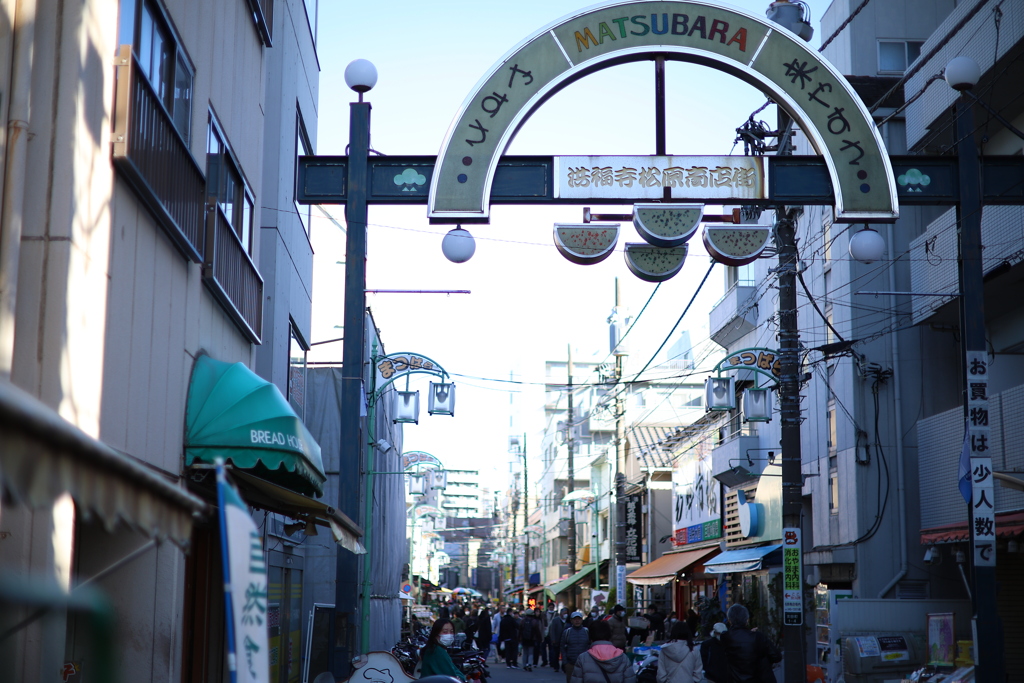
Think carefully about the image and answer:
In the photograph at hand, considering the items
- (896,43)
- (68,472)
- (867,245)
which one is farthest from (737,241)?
(896,43)

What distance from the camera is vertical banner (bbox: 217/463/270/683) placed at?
4.44m

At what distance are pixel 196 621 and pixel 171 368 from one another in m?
3.37

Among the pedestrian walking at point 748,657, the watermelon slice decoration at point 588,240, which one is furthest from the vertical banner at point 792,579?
the watermelon slice decoration at point 588,240

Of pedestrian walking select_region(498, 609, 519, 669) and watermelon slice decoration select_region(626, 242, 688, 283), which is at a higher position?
watermelon slice decoration select_region(626, 242, 688, 283)

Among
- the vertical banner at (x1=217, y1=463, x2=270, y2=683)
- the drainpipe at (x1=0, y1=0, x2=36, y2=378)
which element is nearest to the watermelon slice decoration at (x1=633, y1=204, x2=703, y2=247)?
the drainpipe at (x1=0, y1=0, x2=36, y2=378)

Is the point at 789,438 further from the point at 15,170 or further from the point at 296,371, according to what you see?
the point at 15,170

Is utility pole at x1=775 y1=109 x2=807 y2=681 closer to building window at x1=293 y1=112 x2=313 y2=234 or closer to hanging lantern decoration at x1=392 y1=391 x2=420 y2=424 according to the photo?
hanging lantern decoration at x1=392 y1=391 x2=420 y2=424

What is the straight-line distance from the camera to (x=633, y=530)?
163 feet

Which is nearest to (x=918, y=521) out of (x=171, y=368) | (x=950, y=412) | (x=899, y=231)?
(x=950, y=412)

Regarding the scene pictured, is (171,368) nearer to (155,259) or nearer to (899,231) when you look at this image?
(155,259)

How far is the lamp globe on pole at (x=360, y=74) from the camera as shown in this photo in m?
12.8

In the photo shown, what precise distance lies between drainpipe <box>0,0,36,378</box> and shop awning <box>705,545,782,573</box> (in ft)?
78.4

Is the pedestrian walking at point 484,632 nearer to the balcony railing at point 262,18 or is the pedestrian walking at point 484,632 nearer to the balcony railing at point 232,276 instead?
the balcony railing at point 232,276

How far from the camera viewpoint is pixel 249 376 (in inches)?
436
